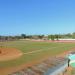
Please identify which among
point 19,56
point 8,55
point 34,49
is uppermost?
point 34,49

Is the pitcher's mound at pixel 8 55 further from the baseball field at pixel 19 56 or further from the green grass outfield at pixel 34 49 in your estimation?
the green grass outfield at pixel 34 49

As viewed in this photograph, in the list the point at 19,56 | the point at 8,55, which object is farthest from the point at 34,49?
the point at 8,55

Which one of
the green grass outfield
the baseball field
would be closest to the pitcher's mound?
the baseball field

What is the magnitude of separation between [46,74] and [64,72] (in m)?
2.33

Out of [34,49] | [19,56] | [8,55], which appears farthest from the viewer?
[34,49]

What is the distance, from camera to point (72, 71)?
20766 millimetres

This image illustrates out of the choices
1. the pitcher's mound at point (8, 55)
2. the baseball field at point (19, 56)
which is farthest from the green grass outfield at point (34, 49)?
the pitcher's mound at point (8, 55)

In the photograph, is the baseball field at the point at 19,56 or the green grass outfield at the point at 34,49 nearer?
the baseball field at the point at 19,56

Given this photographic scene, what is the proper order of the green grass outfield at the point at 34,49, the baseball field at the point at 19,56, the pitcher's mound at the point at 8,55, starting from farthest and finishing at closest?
the pitcher's mound at the point at 8,55
the green grass outfield at the point at 34,49
the baseball field at the point at 19,56

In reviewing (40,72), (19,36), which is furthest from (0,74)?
(19,36)

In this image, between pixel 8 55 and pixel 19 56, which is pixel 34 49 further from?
pixel 8 55

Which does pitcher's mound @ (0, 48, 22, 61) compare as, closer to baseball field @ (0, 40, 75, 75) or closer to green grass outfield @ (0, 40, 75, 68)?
baseball field @ (0, 40, 75, 75)

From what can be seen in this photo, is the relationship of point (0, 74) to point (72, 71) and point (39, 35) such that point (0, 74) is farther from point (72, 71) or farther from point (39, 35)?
point (39, 35)

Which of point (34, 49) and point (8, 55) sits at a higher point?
point (34, 49)
